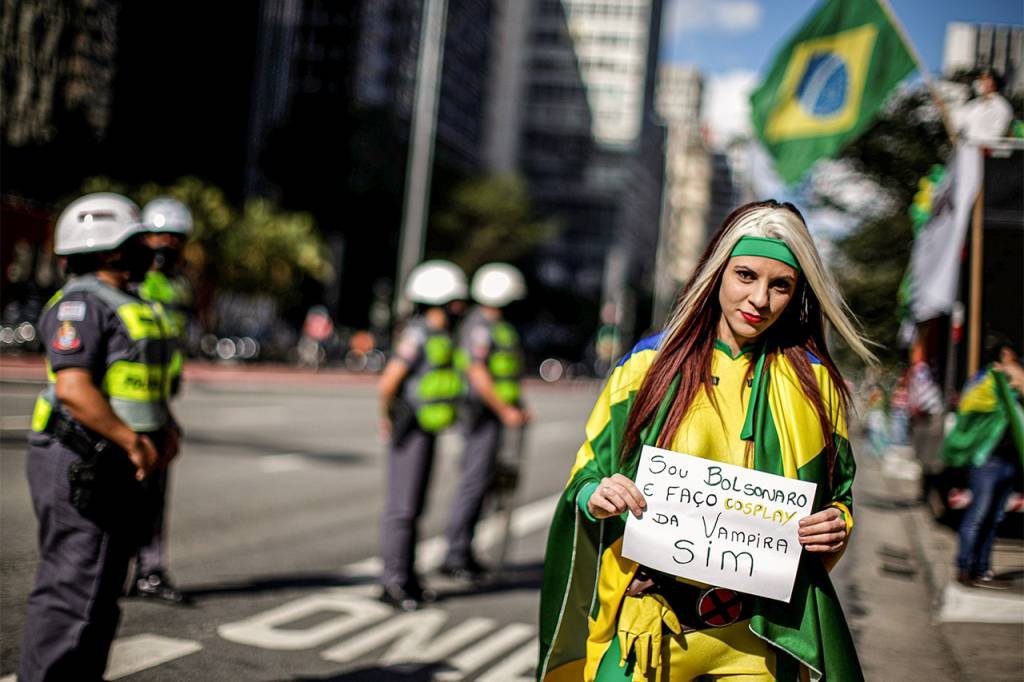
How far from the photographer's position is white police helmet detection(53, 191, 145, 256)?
396cm

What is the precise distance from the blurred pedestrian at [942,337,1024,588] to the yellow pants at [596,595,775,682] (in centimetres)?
296

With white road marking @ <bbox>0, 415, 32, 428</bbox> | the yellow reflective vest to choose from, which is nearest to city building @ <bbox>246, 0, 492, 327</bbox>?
white road marking @ <bbox>0, 415, 32, 428</bbox>

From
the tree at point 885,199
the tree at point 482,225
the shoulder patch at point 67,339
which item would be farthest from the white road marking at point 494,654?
the tree at point 482,225

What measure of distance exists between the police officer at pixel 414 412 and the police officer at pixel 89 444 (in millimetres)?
2522

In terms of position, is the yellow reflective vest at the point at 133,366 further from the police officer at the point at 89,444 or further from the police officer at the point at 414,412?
the police officer at the point at 414,412

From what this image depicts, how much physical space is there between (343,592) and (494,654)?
142cm

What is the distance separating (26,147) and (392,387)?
94.0ft

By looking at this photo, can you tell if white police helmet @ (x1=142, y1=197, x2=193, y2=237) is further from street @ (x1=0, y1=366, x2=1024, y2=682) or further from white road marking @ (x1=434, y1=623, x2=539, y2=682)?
white road marking @ (x1=434, y1=623, x2=539, y2=682)

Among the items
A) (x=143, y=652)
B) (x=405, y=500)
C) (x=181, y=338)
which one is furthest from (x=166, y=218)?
(x=143, y=652)

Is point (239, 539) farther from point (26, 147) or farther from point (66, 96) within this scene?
point (66, 96)

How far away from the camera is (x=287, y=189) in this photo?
53406mm

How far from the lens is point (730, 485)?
8.47 ft

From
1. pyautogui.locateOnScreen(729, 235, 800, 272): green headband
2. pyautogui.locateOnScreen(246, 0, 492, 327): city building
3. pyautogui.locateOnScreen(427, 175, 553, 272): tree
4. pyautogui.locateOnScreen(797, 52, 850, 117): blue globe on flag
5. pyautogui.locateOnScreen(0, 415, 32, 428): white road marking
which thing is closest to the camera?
pyautogui.locateOnScreen(729, 235, 800, 272): green headband

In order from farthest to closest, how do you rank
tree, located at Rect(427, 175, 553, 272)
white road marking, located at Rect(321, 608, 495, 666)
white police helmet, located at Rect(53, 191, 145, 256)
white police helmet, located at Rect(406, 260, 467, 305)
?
1. tree, located at Rect(427, 175, 553, 272)
2. white police helmet, located at Rect(406, 260, 467, 305)
3. white road marking, located at Rect(321, 608, 495, 666)
4. white police helmet, located at Rect(53, 191, 145, 256)
